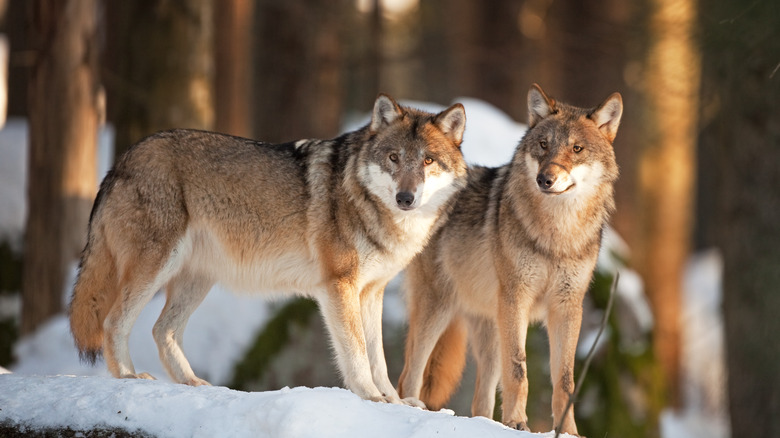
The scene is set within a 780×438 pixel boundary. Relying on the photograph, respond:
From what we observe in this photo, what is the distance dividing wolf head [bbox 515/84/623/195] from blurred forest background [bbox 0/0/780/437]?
72.3 inches

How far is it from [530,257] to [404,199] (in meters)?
0.94

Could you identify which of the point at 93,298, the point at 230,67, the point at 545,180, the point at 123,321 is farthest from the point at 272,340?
the point at 230,67

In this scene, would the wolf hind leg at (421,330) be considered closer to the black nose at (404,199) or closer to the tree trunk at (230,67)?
the black nose at (404,199)

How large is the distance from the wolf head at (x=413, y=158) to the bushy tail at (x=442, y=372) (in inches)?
51.8

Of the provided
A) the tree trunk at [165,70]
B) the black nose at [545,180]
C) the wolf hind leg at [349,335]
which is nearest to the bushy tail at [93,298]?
the wolf hind leg at [349,335]

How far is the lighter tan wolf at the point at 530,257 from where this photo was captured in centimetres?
536

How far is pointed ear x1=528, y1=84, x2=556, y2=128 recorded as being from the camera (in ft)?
18.6

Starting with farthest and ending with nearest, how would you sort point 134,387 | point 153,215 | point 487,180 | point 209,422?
point 487,180, point 153,215, point 134,387, point 209,422

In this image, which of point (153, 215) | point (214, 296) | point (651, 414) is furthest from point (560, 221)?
point (214, 296)

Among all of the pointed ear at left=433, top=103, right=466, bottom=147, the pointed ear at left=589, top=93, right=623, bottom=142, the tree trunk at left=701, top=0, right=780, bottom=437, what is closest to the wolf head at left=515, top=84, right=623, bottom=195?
the pointed ear at left=589, top=93, right=623, bottom=142

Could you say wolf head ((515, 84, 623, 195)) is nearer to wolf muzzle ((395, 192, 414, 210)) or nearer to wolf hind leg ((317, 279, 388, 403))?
wolf muzzle ((395, 192, 414, 210))

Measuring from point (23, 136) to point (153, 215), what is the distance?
792 cm

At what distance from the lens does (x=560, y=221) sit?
216 inches

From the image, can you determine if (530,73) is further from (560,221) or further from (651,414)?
(560,221)
